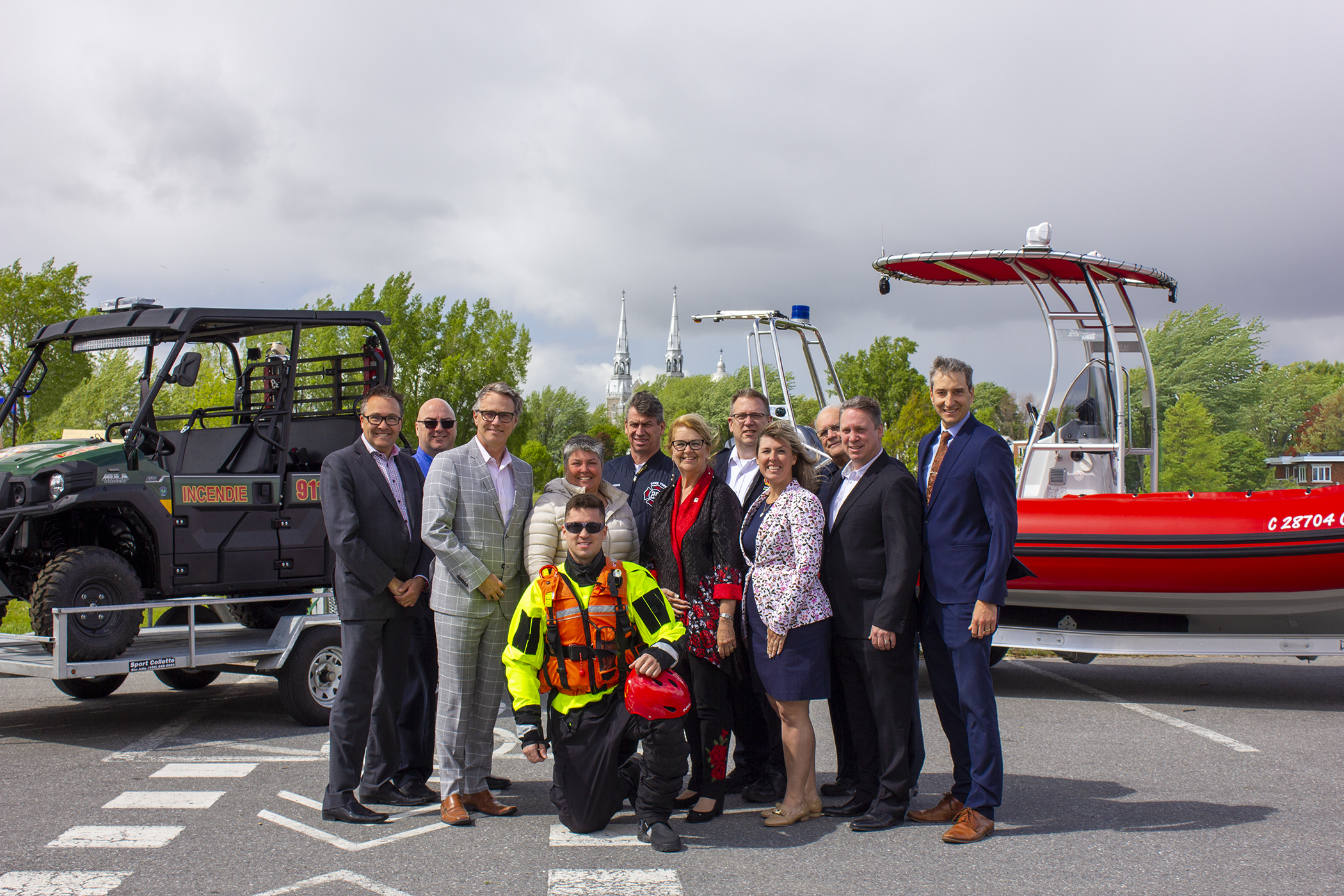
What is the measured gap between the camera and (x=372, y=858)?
399 cm

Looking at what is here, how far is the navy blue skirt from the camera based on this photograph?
14.1ft

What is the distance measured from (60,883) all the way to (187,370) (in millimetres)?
3273

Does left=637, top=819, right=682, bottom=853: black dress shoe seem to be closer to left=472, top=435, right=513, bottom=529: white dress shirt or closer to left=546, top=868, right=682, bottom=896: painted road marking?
left=546, top=868, right=682, bottom=896: painted road marking

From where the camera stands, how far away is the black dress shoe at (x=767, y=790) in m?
4.80

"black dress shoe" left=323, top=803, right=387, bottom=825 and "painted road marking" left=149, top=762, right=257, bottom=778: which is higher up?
"black dress shoe" left=323, top=803, right=387, bottom=825

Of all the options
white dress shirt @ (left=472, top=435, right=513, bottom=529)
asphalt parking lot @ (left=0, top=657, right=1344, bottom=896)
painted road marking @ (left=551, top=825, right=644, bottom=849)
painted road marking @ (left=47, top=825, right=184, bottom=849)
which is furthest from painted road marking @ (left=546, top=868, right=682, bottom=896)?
painted road marking @ (left=47, top=825, right=184, bottom=849)

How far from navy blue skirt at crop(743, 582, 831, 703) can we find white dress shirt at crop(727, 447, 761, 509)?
0.85m

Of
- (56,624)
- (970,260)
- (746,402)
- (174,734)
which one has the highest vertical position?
(970,260)

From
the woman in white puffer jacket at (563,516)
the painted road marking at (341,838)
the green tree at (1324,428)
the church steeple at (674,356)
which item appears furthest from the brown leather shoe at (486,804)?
the church steeple at (674,356)

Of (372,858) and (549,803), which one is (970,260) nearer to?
(549,803)

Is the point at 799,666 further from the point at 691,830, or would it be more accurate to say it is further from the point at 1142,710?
the point at 1142,710

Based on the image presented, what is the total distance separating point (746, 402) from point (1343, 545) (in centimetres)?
448

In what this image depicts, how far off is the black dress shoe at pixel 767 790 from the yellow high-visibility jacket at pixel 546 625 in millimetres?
1019

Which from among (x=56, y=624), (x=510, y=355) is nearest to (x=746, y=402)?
(x=56, y=624)
